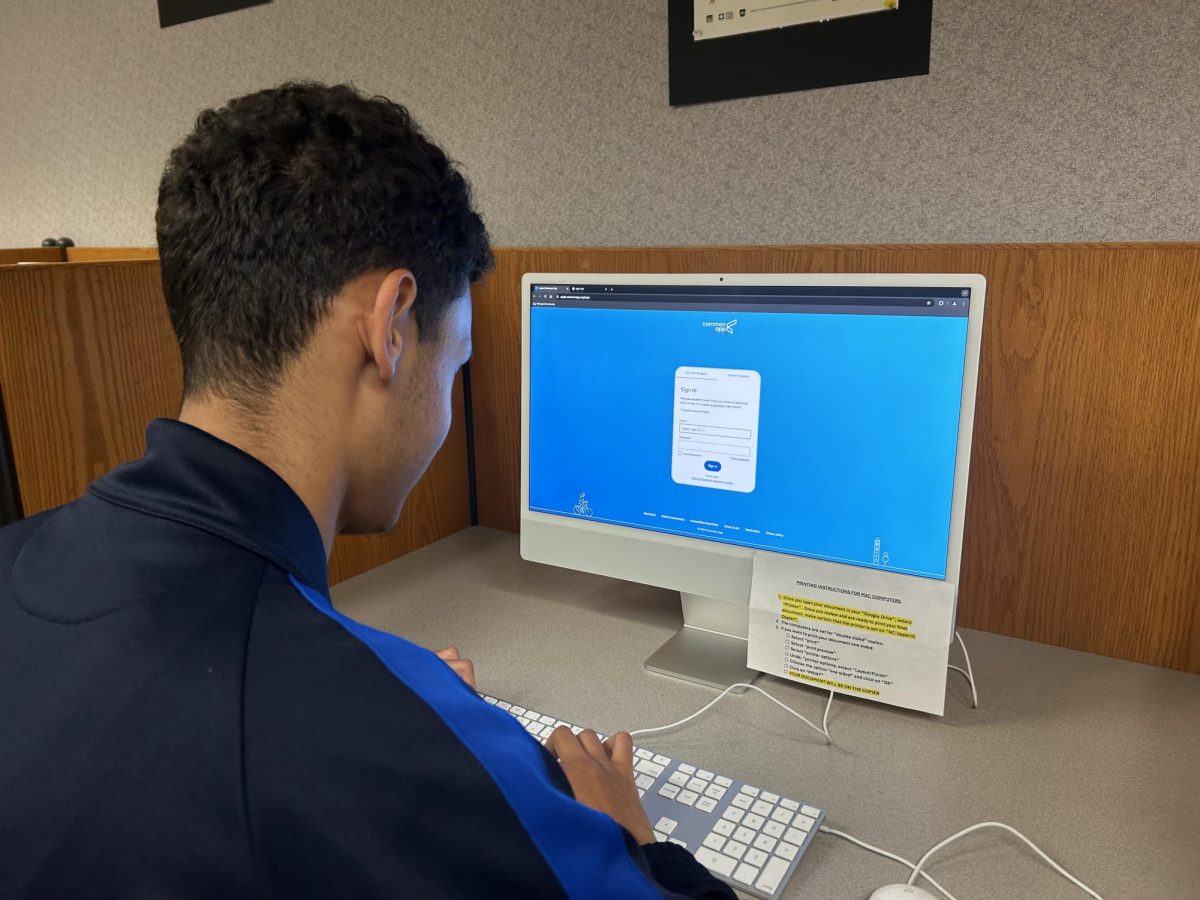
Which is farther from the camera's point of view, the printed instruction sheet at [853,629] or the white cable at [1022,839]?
the printed instruction sheet at [853,629]

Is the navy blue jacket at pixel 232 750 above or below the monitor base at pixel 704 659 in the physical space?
above

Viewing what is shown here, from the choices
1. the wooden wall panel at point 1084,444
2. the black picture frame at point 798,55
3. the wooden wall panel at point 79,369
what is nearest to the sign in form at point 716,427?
the wooden wall panel at point 1084,444

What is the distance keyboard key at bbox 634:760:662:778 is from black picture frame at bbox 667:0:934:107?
2.83 feet

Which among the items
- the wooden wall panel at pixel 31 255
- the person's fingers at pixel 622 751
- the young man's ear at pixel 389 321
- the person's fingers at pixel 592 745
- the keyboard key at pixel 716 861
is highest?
the wooden wall panel at pixel 31 255

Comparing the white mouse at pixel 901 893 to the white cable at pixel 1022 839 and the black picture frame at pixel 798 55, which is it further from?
the black picture frame at pixel 798 55

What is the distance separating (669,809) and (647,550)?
33cm

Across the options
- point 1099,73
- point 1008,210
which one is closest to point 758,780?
point 1008,210

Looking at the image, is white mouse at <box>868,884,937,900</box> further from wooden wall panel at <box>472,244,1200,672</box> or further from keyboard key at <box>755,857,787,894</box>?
wooden wall panel at <box>472,244,1200,672</box>

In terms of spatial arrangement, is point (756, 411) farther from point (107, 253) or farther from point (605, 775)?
point (107, 253)

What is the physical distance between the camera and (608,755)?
689 millimetres

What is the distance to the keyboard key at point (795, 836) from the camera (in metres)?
0.69

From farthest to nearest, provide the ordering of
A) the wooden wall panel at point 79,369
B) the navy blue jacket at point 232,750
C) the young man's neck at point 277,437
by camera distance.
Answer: the wooden wall panel at point 79,369, the young man's neck at point 277,437, the navy blue jacket at point 232,750

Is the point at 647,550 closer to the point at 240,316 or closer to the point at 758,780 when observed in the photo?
the point at 758,780

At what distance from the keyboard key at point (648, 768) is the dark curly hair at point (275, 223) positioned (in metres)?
0.44
